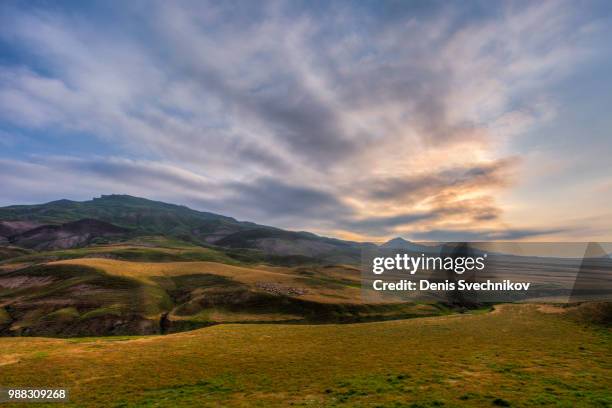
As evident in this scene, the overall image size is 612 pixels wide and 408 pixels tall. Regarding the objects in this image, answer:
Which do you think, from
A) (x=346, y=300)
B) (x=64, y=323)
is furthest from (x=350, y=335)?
(x=64, y=323)

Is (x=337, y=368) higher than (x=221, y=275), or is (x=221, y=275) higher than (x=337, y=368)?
(x=337, y=368)

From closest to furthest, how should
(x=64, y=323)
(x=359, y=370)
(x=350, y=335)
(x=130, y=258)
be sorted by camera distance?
(x=359, y=370), (x=350, y=335), (x=64, y=323), (x=130, y=258)

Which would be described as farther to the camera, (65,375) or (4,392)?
(65,375)

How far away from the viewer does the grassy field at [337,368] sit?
25422mm

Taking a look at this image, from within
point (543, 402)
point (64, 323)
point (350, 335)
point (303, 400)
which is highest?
point (543, 402)

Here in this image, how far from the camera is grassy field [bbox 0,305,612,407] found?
25.4 metres

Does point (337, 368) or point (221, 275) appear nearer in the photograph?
point (337, 368)

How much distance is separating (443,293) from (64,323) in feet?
479

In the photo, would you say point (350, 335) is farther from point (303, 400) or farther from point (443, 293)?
point (443, 293)

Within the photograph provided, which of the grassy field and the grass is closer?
the grassy field

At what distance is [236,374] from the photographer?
3341 centimetres

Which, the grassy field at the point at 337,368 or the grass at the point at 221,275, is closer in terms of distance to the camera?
the grassy field at the point at 337,368

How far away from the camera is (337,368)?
34.3 meters

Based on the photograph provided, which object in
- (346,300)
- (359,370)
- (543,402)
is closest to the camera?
(543,402)
